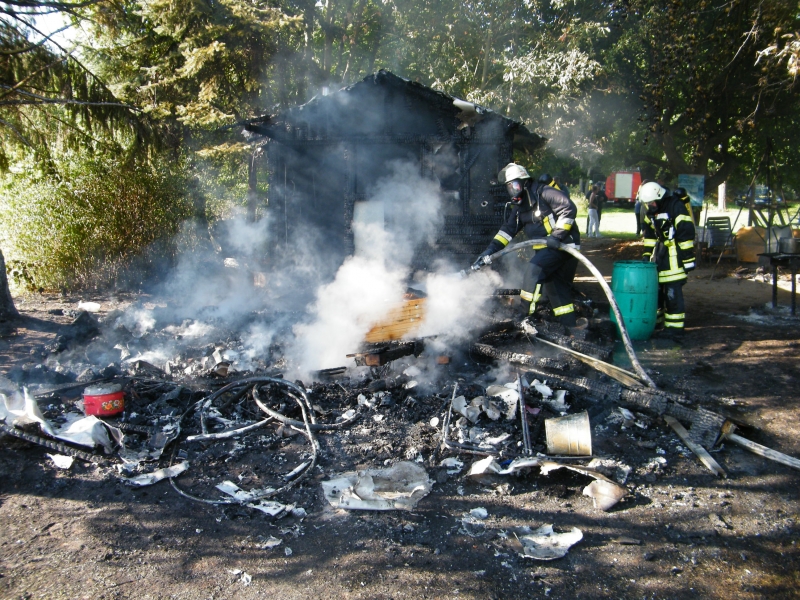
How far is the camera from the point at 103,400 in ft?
15.2

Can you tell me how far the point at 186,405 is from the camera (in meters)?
5.06

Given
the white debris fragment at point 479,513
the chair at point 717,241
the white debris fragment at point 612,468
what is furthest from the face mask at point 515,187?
the chair at point 717,241

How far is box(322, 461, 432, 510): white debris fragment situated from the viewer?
3.54 m

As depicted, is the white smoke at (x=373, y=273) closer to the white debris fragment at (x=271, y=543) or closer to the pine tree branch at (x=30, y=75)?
the white debris fragment at (x=271, y=543)

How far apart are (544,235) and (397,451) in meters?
4.04

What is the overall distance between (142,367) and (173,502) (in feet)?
8.65

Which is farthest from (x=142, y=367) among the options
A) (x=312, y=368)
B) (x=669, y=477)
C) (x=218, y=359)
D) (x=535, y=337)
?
(x=669, y=477)

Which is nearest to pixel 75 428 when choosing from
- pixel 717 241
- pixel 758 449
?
pixel 758 449

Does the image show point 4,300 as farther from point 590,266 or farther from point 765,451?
point 765,451

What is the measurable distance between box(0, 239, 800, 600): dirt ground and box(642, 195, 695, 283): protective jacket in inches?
106

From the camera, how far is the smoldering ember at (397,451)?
9.77 feet

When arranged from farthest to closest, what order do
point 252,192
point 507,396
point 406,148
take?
point 252,192 → point 406,148 → point 507,396

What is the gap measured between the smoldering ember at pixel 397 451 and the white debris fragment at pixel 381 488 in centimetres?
2

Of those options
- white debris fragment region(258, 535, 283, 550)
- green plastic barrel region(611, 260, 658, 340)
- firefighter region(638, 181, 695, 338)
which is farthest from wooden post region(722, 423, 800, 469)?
white debris fragment region(258, 535, 283, 550)
